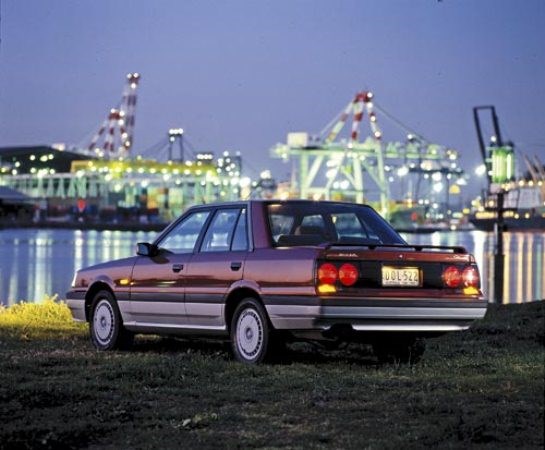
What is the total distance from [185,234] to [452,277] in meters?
2.63

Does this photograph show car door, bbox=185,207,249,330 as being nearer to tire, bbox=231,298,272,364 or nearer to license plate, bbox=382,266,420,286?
tire, bbox=231,298,272,364

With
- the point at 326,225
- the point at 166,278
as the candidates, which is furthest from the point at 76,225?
the point at 326,225

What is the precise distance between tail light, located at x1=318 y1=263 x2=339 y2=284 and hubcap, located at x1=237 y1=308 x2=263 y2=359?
2.38 feet

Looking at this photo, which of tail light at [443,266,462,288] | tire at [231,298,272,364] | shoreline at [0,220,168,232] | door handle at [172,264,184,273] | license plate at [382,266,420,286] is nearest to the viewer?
license plate at [382,266,420,286]

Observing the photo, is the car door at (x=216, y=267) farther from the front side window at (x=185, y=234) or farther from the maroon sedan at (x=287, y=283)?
the front side window at (x=185, y=234)

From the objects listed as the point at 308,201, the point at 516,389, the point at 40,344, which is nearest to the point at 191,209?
the point at 308,201

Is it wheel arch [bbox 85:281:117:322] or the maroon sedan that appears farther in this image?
wheel arch [bbox 85:281:117:322]

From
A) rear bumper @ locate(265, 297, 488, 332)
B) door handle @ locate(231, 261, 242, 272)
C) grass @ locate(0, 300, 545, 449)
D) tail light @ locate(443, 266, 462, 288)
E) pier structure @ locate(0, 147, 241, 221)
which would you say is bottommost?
grass @ locate(0, 300, 545, 449)

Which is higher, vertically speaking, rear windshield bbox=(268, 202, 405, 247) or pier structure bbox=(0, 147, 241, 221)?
pier structure bbox=(0, 147, 241, 221)

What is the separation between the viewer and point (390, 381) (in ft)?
27.3

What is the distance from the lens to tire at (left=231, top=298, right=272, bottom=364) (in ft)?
31.3

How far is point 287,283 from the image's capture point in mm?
9320

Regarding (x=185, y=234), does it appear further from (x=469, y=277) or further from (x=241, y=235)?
(x=469, y=277)

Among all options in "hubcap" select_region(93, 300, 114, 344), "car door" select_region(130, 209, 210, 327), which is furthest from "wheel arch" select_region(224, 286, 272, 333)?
"hubcap" select_region(93, 300, 114, 344)
